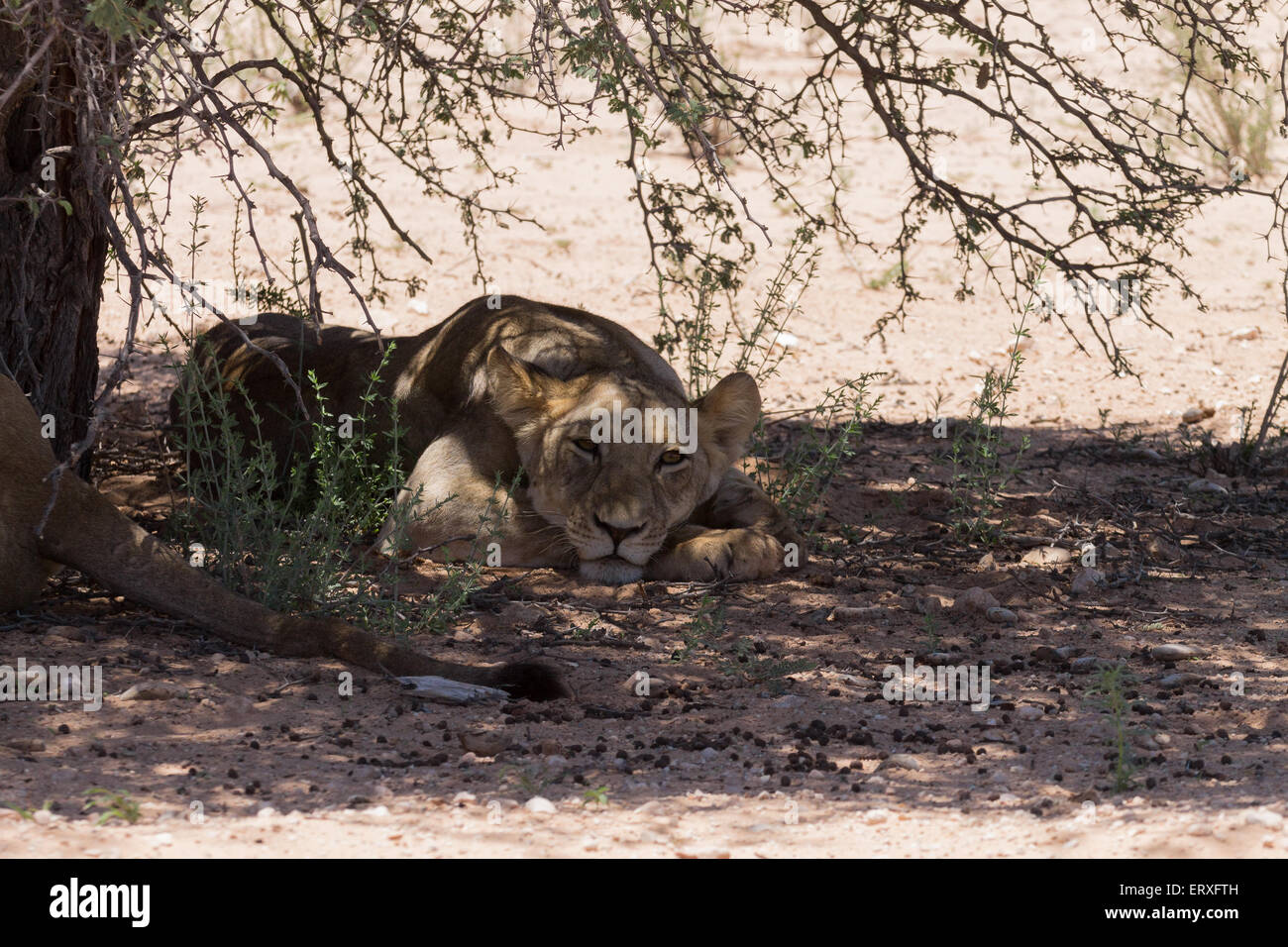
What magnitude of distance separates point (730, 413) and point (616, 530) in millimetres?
812

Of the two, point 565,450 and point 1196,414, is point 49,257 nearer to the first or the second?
point 565,450

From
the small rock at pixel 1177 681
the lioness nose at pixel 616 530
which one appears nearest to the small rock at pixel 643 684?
the lioness nose at pixel 616 530

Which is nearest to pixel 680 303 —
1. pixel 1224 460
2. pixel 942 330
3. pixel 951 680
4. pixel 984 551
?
pixel 942 330

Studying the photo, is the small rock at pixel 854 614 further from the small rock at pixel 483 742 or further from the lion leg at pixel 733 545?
the small rock at pixel 483 742

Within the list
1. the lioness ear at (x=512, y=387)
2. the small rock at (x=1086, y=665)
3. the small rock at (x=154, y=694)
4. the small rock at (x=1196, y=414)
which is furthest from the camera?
the small rock at (x=1196, y=414)

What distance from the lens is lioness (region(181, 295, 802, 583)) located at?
19.6 feet

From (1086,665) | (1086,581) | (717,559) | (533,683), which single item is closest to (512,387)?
(717,559)

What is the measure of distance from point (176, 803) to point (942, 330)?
8.61 meters

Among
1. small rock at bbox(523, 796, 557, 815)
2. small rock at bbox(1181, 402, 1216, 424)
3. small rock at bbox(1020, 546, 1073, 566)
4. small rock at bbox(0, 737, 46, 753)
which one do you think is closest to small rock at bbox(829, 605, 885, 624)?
small rock at bbox(1020, 546, 1073, 566)

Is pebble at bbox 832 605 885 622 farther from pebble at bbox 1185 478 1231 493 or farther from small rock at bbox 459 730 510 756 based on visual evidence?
pebble at bbox 1185 478 1231 493

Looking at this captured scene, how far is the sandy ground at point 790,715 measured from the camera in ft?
11.2

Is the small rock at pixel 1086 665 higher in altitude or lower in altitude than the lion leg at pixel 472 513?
lower

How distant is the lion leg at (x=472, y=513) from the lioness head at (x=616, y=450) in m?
0.09

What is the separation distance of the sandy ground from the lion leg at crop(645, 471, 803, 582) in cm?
12
